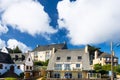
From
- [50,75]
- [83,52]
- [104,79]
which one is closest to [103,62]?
[83,52]

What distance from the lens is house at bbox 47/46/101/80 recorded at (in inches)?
3026

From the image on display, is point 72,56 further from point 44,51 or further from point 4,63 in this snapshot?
point 44,51

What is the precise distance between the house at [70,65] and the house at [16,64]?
33.7 feet

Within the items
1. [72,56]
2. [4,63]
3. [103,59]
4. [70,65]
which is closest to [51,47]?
[103,59]

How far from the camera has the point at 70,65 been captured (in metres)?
80.1

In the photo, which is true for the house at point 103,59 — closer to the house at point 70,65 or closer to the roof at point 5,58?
the house at point 70,65

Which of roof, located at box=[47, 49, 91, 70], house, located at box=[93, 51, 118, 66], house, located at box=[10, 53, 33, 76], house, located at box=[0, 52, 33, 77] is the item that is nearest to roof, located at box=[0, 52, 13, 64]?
house, located at box=[0, 52, 33, 77]

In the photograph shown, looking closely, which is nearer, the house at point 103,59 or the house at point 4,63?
the house at point 4,63

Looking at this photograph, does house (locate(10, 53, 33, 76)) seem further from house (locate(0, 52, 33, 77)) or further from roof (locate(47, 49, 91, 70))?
roof (locate(47, 49, 91, 70))

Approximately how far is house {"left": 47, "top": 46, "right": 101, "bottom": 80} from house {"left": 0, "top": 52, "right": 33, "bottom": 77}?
33.7 feet

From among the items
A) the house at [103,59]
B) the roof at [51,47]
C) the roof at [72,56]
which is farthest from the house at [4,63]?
the house at [103,59]

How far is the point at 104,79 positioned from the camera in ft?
215

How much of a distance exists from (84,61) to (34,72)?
17852 millimetres

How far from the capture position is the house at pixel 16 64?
277 ft
